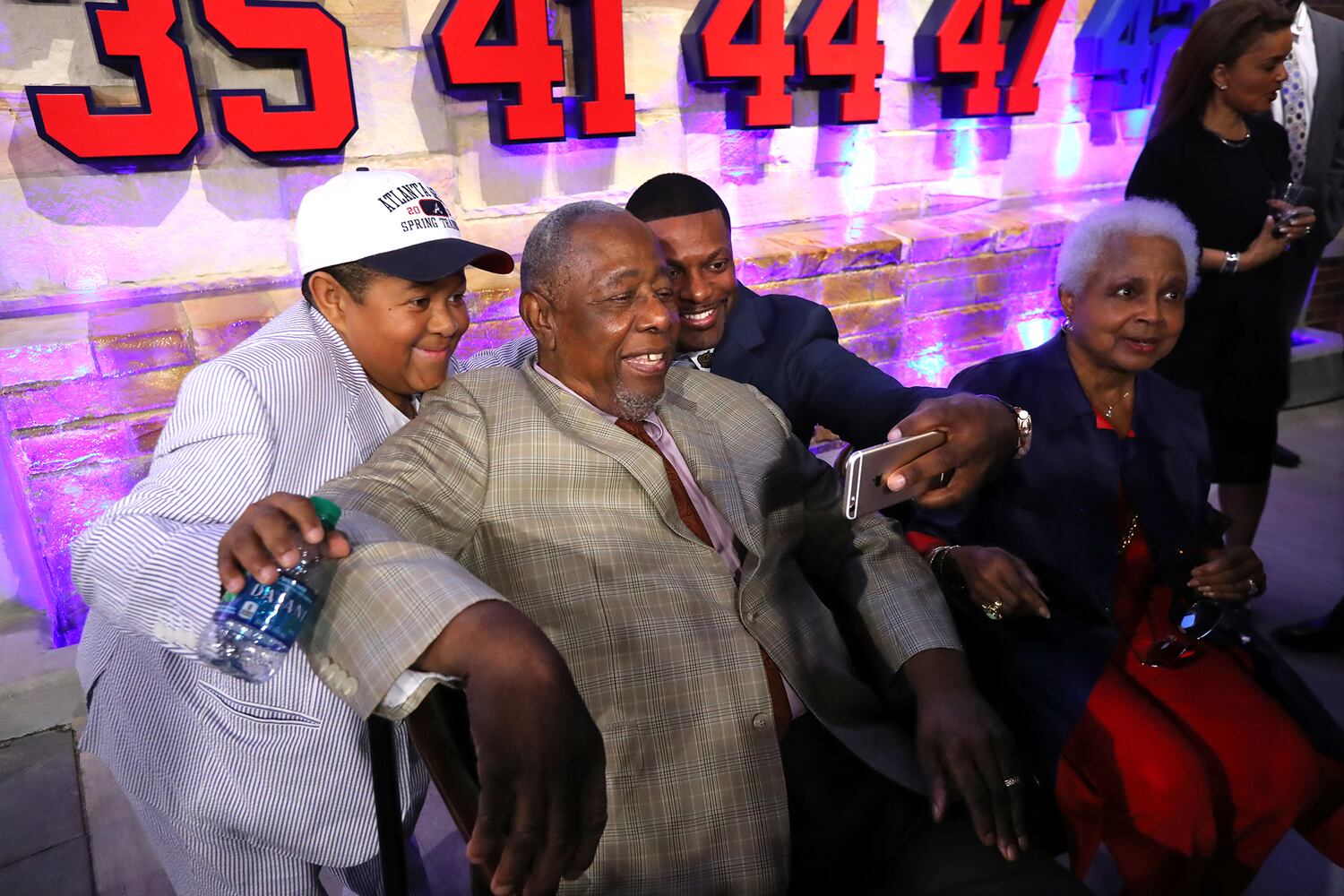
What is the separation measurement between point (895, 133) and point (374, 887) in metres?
3.88

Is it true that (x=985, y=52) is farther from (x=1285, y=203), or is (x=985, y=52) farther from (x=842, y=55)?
(x=1285, y=203)

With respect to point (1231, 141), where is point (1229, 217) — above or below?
below

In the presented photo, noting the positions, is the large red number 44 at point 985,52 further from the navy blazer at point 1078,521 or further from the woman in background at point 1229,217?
the navy blazer at point 1078,521

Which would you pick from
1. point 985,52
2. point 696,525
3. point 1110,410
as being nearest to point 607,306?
point 696,525

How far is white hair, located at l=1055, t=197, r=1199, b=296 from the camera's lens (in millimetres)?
2088

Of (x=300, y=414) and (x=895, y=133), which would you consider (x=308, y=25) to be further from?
(x=895, y=133)

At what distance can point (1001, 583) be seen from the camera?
1.69 m

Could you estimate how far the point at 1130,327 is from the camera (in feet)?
6.66

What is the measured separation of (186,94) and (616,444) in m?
2.01

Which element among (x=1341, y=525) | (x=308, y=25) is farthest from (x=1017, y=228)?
(x=308, y=25)

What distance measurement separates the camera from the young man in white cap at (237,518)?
1307 millimetres

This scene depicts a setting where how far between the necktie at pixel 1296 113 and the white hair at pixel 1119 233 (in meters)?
2.03

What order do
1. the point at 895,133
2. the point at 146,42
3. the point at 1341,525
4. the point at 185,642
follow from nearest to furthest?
the point at 185,642, the point at 146,42, the point at 1341,525, the point at 895,133

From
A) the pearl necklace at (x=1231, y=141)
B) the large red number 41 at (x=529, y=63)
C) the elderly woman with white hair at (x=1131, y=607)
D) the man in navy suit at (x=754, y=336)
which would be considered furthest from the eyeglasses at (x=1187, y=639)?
the large red number 41 at (x=529, y=63)
